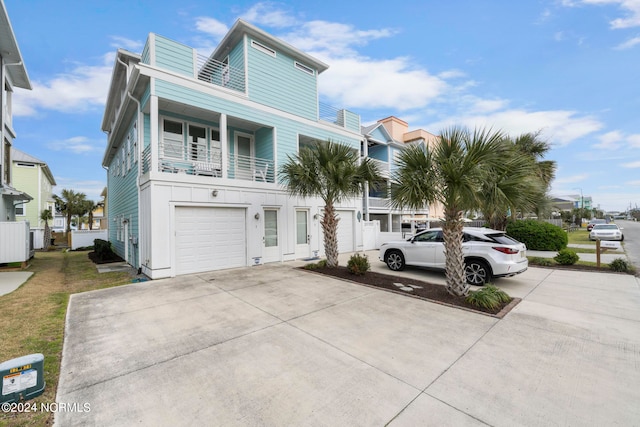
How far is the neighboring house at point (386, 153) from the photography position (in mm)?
20844

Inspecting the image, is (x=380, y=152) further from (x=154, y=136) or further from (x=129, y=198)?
(x=129, y=198)

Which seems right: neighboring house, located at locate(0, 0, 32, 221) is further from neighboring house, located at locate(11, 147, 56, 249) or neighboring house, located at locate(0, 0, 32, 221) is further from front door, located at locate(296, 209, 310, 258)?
neighboring house, located at locate(11, 147, 56, 249)

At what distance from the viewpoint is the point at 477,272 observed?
7551mm

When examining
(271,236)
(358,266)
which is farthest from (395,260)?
(271,236)

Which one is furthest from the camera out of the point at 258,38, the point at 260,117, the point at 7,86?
the point at 7,86

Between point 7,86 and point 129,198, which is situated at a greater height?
point 7,86

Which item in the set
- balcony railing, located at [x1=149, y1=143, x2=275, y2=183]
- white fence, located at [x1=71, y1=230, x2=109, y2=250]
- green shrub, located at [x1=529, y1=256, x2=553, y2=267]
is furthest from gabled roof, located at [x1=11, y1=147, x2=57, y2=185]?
green shrub, located at [x1=529, y1=256, x2=553, y2=267]

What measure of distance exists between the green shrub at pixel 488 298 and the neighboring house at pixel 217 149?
25.3 feet

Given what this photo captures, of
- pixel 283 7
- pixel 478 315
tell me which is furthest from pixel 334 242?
pixel 283 7

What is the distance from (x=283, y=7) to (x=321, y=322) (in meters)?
12.4

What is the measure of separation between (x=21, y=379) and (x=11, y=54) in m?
15.9

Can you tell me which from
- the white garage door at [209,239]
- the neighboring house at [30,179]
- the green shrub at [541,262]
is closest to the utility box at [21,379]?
the white garage door at [209,239]

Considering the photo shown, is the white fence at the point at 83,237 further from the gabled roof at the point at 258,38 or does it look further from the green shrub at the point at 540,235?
the green shrub at the point at 540,235

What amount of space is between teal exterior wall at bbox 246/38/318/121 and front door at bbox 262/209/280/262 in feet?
16.1
